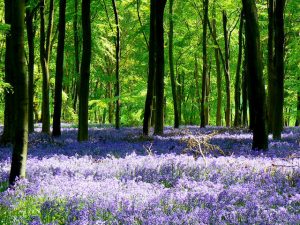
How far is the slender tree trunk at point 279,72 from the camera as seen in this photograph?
50.1ft

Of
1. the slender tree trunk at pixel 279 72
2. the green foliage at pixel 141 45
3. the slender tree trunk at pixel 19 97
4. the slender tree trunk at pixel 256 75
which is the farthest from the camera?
the green foliage at pixel 141 45

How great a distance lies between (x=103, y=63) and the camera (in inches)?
1729

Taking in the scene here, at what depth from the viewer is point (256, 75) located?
12.0 meters

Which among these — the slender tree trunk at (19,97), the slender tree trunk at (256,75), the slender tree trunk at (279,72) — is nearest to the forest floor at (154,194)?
the slender tree trunk at (19,97)

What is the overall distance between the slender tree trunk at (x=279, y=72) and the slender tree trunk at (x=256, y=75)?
3.62 m

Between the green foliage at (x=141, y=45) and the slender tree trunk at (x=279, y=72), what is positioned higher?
the green foliage at (x=141, y=45)

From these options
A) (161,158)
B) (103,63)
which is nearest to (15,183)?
(161,158)

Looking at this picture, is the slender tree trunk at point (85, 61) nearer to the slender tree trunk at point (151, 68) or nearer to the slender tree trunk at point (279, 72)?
the slender tree trunk at point (151, 68)

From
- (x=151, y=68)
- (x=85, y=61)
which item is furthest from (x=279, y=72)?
(x=85, y=61)

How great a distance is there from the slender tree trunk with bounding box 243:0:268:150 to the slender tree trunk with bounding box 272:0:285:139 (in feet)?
11.9

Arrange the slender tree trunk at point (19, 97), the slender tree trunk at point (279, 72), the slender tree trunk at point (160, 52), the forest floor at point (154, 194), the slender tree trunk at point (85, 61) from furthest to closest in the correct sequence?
the slender tree trunk at point (160, 52) < the slender tree trunk at point (279, 72) < the slender tree trunk at point (85, 61) < the slender tree trunk at point (19, 97) < the forest floor at point (154, 194)

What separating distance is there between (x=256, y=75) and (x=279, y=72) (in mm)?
4242

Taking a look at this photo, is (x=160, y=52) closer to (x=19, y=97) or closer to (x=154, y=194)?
(x=19, y=97)

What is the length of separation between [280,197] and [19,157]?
429 centimetres
